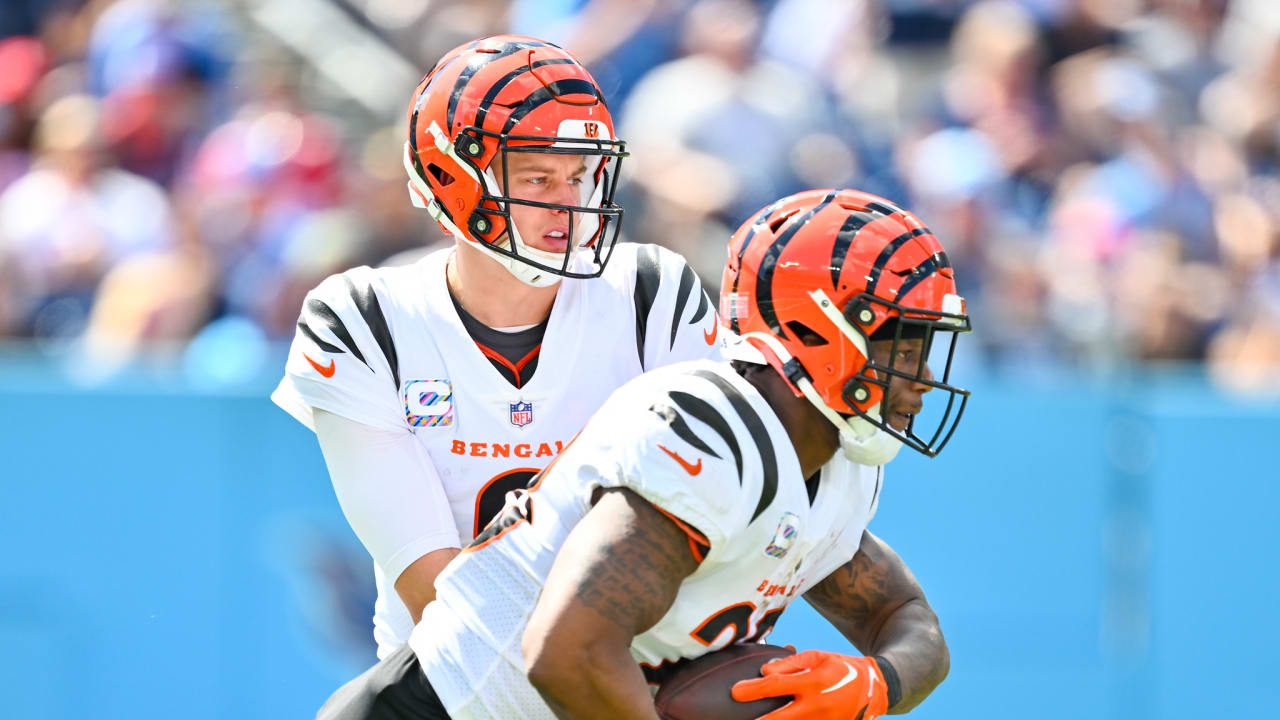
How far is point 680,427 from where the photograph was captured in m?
2.68

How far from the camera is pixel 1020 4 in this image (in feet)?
28.1

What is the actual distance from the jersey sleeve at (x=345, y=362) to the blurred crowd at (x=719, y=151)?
2998 mm

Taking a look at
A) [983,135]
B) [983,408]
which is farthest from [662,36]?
[983,408]

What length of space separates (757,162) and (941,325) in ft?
15.4

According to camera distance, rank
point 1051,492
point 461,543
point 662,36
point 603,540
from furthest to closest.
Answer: point 662,36 → point 1051,492 → point 461,543 → point 603,540

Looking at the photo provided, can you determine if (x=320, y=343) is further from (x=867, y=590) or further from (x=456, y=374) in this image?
(x=867, y=590)

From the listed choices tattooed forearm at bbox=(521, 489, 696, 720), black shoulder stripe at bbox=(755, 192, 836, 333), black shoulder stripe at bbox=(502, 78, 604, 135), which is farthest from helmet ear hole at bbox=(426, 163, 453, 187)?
A: tattooed forearm at bbox=(521, 489, 696, 720)

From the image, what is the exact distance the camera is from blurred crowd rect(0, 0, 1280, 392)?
267 inches

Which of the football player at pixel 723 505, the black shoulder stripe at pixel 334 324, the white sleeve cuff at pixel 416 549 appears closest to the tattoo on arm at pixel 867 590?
the football player at pixel 723 505

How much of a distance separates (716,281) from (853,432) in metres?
3.87

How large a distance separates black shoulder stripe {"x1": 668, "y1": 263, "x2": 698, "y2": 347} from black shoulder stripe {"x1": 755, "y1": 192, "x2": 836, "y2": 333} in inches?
25.3

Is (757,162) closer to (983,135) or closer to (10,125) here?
(983,135)

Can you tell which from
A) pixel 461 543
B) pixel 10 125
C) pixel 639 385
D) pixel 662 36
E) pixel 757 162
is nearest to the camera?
pixel 639 385

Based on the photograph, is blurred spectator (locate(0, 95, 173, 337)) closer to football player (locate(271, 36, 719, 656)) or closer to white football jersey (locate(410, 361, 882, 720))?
football player (locate(271, 36, 719, 656))
